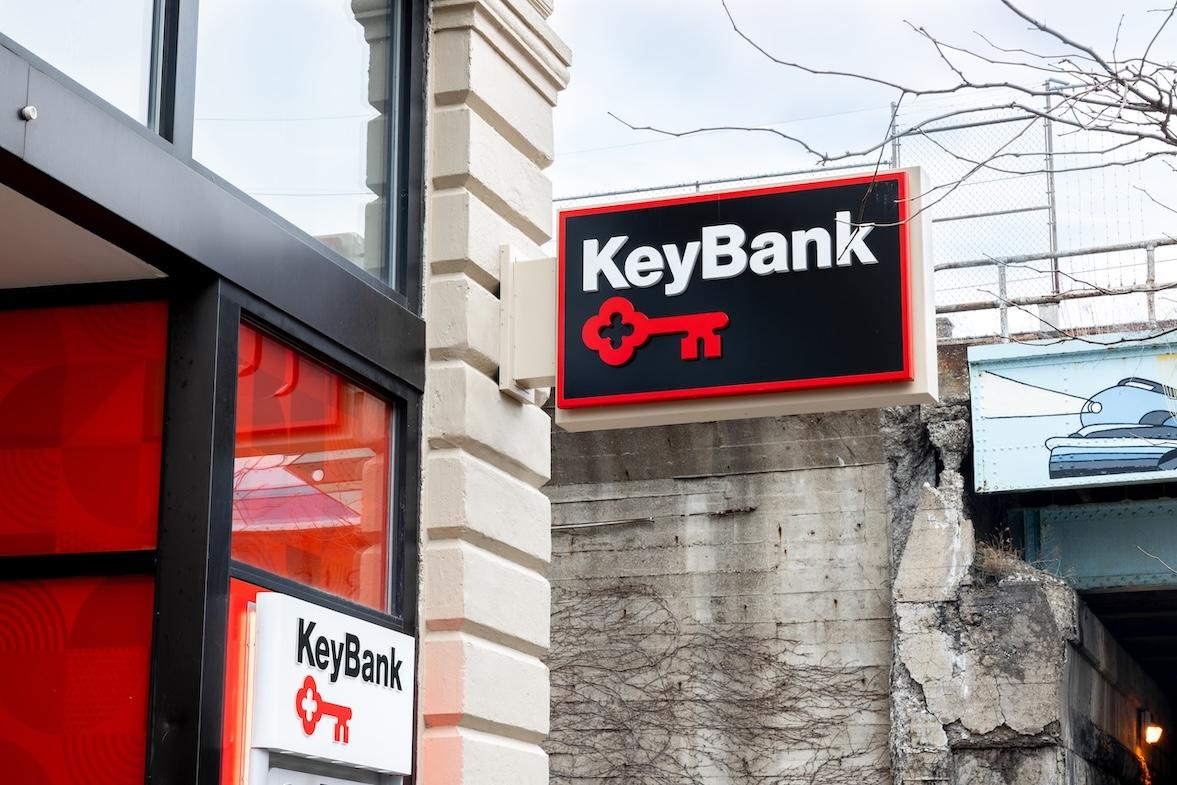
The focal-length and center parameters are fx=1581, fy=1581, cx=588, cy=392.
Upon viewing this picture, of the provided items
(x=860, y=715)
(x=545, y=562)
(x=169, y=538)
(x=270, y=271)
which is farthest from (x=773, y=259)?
(x=860, y=715)

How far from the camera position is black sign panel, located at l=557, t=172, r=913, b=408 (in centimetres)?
741

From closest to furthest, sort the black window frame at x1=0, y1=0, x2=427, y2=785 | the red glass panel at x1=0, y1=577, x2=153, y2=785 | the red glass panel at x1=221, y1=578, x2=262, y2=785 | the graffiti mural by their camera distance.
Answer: the black window frame at x1=0, y1=0, x2=427, y2=785 → the red glass panel at x1=0, y1=577, x2=153, y2=785 → the red glass panel at x1=221, y1=578, x2=262, y2=785 → the graffiti mural

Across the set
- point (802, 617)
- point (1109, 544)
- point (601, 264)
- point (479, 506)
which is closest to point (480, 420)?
point (479, 506)

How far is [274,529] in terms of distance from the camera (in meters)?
6.27

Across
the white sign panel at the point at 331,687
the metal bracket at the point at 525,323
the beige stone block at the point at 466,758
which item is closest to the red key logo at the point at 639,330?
the metal bracket at the point at 525,323

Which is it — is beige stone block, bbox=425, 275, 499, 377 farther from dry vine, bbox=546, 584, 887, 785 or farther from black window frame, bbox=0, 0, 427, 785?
dry vine, bbox=546, 584, 887, 785

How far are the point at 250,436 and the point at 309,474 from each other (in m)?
0.49

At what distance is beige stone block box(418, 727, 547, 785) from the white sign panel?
0.79 feet

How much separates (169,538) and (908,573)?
11.6m

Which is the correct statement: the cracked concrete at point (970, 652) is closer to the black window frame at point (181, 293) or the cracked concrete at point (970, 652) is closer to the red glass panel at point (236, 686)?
the black window frame at point (181, 293)

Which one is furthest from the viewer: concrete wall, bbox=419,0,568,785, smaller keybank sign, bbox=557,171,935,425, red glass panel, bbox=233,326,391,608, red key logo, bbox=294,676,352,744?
smaller keybank sign, bbox=557,171,935,425

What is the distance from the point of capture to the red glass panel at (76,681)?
5.48 meters

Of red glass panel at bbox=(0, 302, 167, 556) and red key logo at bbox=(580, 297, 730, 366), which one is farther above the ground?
red key logo at bbox=(580, 297, 730, 366)

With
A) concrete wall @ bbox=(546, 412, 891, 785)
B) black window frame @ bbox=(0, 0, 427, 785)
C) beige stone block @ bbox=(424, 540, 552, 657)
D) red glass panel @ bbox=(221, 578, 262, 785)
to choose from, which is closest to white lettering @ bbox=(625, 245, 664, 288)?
beige stone block @ bbox=(424, 540, 552, 657)
